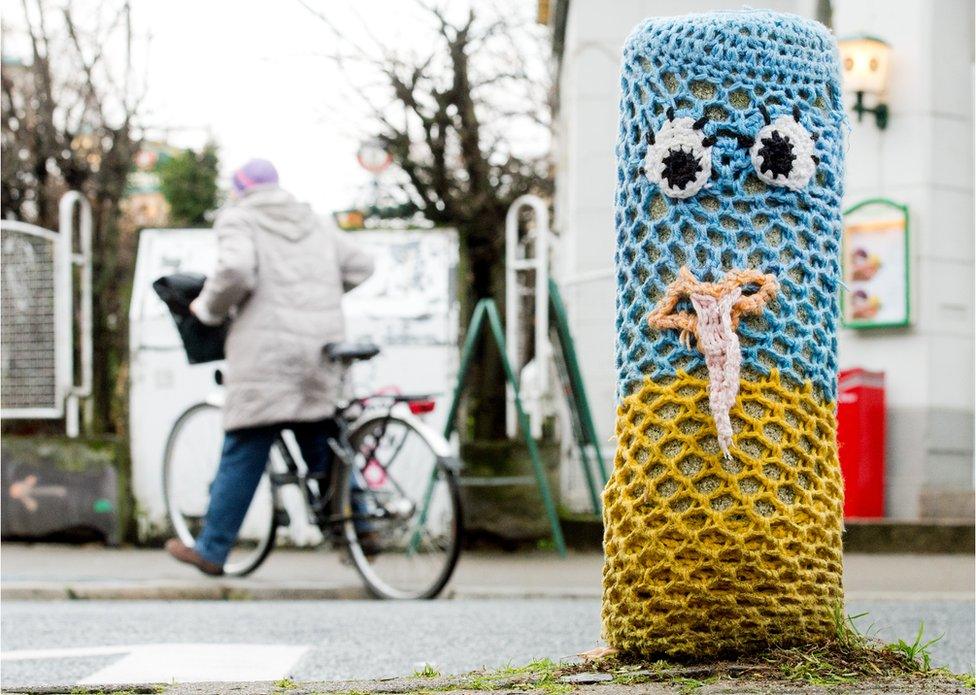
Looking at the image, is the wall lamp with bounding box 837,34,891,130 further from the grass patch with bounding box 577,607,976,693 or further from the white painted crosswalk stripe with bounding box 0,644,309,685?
the grass patch with bounding box 577,607,976,693

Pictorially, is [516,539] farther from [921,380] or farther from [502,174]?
[502,174]

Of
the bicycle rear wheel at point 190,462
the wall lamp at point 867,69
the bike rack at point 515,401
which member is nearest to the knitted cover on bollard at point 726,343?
the bicycle rear wheel at point 190,462

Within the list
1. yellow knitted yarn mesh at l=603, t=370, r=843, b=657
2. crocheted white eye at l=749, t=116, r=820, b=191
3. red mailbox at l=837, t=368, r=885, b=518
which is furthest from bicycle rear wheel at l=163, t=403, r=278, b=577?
crocheted white eye at l=749, t=116, r=820, b=191

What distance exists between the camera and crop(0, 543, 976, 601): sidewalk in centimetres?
699

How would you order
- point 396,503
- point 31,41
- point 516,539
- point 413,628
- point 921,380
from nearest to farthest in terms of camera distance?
point 413,628 < point 396,503 < point 516,539 < point 921,380 < point 31,41

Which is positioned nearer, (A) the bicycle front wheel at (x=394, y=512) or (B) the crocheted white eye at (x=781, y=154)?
(B) the crocheted white eye at (x=781, y=154)

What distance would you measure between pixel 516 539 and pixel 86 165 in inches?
350

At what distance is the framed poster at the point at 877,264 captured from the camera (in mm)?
10930

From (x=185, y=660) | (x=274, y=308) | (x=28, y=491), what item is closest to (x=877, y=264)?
(x=274, y=308)

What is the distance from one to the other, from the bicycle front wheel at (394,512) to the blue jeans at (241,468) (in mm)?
285

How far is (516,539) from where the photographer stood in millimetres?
9344

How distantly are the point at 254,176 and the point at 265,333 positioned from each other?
748mm

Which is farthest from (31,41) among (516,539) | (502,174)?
(516,539)

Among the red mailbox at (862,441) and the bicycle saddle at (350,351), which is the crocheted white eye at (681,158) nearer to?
the bicycle saddle at (350,351)
